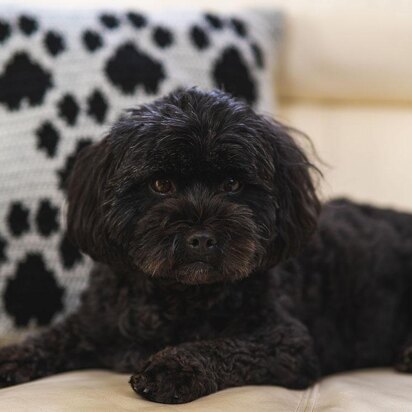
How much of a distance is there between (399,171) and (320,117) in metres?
0.38

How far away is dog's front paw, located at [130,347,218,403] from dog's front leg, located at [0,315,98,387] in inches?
15.4

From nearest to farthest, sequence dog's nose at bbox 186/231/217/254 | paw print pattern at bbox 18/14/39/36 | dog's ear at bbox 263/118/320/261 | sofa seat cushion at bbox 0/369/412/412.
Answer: sofa seat cushion at bbox 0/369/412/412, dog's nose at bbox 186/231/217/254, dog's ear at bbox 263/118/320/261, paw print pattern at bbox 18/14/39/36

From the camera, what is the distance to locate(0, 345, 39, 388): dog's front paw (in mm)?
1840

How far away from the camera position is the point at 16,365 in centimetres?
187

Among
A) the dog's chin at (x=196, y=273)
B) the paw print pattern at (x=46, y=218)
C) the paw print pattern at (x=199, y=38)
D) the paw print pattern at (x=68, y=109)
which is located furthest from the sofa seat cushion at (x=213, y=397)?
the paw print pattern at (x=199, y=38)

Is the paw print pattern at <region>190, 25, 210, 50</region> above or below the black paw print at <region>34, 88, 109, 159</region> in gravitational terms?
above

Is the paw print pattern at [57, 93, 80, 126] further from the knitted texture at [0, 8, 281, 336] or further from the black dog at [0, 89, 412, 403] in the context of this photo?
the black dog at [0, 89, 412, 403]

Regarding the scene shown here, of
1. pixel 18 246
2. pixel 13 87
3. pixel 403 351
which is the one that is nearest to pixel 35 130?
pixel 13 87

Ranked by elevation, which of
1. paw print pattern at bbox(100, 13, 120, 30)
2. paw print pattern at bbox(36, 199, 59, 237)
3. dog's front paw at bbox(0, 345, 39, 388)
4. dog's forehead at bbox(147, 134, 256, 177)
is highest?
paw print pattern at bbox(100, 13, 120, 30)

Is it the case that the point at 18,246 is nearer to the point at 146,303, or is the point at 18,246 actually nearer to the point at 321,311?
the point at 146,303

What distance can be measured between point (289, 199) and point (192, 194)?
29 cm

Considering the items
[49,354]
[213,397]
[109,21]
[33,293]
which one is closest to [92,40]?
[109,21]

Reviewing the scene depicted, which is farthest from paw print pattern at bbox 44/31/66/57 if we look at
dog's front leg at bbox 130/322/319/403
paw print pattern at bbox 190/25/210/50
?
dog's front leg at bbox 130/322/319/403

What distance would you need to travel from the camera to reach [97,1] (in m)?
3.02
